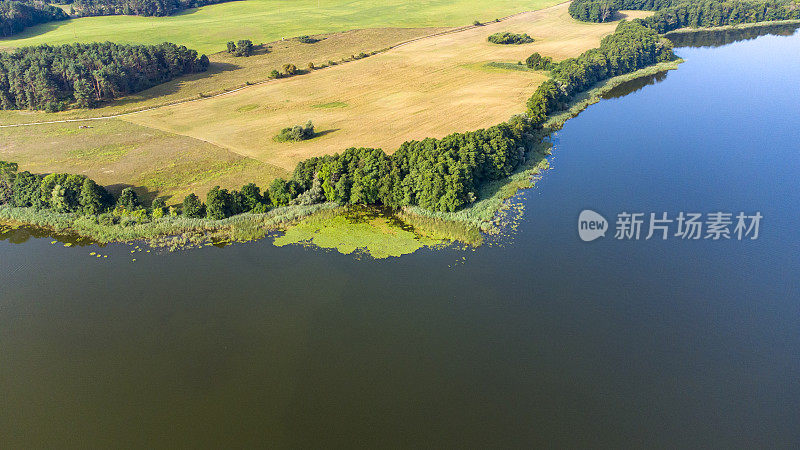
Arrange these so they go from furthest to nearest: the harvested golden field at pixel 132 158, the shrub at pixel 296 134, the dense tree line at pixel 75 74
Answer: the dense tree line at pixel 75 74
the shrub at pixel 296 134
the harvested golden field at pixel 132 158

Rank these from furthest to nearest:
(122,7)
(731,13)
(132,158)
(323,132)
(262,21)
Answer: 1. (122,7)
2. (262,21)
3. (731,13)
4. (323,132)
5. (132,158)

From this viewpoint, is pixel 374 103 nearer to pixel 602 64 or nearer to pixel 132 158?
pixel 132 158

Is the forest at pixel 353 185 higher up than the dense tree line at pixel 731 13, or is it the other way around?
the dense tree line at pixel 731 13

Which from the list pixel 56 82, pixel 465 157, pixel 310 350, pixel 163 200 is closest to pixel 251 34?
pixel 56 82

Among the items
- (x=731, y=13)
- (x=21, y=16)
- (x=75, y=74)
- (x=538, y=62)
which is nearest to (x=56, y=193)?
(x=75, y=74)

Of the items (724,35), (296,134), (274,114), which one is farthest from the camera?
(724,35)

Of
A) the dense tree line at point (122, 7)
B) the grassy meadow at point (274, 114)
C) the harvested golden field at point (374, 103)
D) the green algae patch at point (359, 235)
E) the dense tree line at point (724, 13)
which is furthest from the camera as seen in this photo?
the dense tree line at point (122, 7)

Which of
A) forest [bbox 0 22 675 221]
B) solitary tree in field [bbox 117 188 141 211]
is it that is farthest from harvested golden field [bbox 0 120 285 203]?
forest [bbox 0 22 675 221]

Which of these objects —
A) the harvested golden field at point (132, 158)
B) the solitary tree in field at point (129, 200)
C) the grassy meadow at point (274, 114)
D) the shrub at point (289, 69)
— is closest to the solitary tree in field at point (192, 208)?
the harvested golden field at point (132, 158)

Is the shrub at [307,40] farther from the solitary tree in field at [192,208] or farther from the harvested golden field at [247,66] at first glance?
the solitary tree in field at [192,208]
